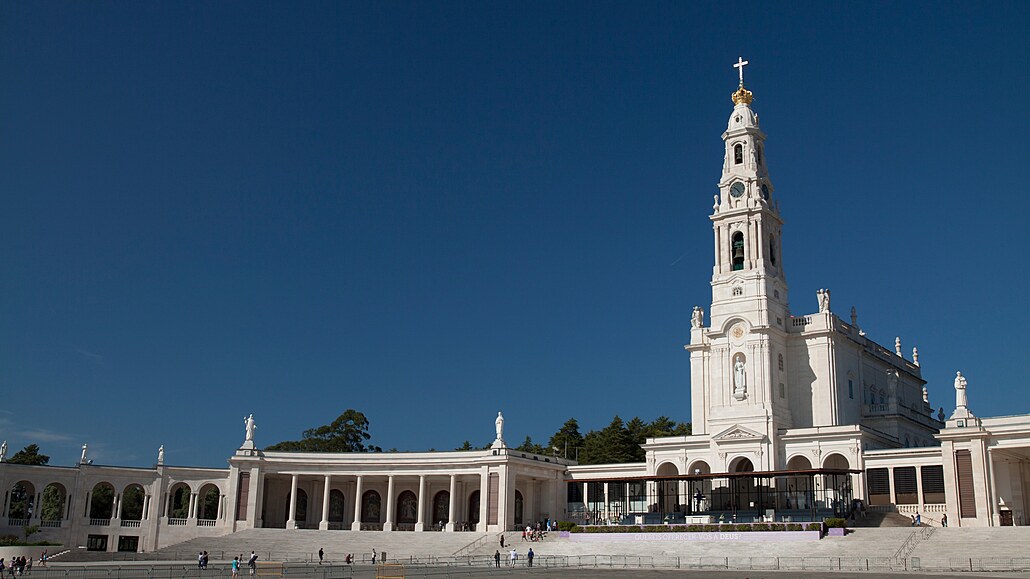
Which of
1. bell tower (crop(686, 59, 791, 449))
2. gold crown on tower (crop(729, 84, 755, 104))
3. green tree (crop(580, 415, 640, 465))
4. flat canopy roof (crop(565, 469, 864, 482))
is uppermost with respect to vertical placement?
gold crown on tower (crop(729, 84, 755, 104))

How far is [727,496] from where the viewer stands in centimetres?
6462

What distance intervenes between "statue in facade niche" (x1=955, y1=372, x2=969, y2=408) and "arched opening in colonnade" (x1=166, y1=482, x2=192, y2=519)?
55149 mm

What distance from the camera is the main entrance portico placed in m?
71.2

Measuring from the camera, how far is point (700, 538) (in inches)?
2222

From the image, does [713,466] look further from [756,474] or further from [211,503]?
[211,503]

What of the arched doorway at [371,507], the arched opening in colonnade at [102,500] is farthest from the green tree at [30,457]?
the arched doorway at [371,507]

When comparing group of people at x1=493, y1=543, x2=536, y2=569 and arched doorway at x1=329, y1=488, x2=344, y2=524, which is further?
arched doorway at x1=329, y1=488, x2=344, y2=524

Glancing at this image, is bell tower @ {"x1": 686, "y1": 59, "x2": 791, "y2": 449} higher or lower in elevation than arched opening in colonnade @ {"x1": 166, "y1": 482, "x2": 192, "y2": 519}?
Result: higher

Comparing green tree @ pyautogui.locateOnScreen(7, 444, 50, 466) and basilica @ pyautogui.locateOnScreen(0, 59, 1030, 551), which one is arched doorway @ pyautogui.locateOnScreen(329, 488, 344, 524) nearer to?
basilica @ pyautogui.locateOnScreen(0, 59, 1030, 551)

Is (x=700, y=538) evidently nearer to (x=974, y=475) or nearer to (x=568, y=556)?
(x=568, y=556)

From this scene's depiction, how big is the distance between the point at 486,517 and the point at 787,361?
25043mm

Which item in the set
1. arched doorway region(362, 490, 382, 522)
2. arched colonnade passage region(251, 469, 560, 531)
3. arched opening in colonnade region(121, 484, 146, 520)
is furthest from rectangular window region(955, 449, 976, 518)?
arched opening in colonnade region(121, 484, 146, 520)

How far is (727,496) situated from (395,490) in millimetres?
26824

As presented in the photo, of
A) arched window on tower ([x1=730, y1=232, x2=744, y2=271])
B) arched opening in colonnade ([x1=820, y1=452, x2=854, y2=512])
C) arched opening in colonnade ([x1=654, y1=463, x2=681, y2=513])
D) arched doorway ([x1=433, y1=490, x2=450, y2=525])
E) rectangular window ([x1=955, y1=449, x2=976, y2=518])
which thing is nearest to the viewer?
rectangular window ([x1=955, y1=449, x2=976, y2=518])
